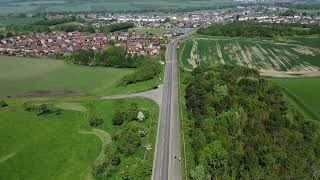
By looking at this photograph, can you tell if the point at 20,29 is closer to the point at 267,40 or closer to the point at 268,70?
the point at 267,40

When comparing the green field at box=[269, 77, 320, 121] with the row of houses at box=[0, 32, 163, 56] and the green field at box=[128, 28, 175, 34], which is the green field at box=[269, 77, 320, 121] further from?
the green field at box=[128, 28, 175, 34]

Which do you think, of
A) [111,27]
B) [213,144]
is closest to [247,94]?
[213,144]

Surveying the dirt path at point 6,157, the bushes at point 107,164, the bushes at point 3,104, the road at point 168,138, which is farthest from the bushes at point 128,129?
the bushes at point 3,104

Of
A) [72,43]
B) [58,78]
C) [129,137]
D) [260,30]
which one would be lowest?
[58,78]

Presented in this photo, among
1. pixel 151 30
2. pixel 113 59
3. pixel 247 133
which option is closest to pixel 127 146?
pixel 247 133

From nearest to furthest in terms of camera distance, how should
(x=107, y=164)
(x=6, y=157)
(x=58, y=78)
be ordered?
(x=107, y=164) → (x=6, y=157) → (x=58, y=78)

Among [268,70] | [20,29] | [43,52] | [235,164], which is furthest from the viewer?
[20,29]

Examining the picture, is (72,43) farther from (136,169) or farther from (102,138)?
(136,169)

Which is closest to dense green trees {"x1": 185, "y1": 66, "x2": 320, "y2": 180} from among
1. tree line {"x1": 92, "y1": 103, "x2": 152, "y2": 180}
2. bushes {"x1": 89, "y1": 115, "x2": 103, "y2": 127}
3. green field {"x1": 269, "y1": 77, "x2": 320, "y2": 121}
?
green field {"x1": 269, "y1": 77, "x2": 320, "y2": 121}
